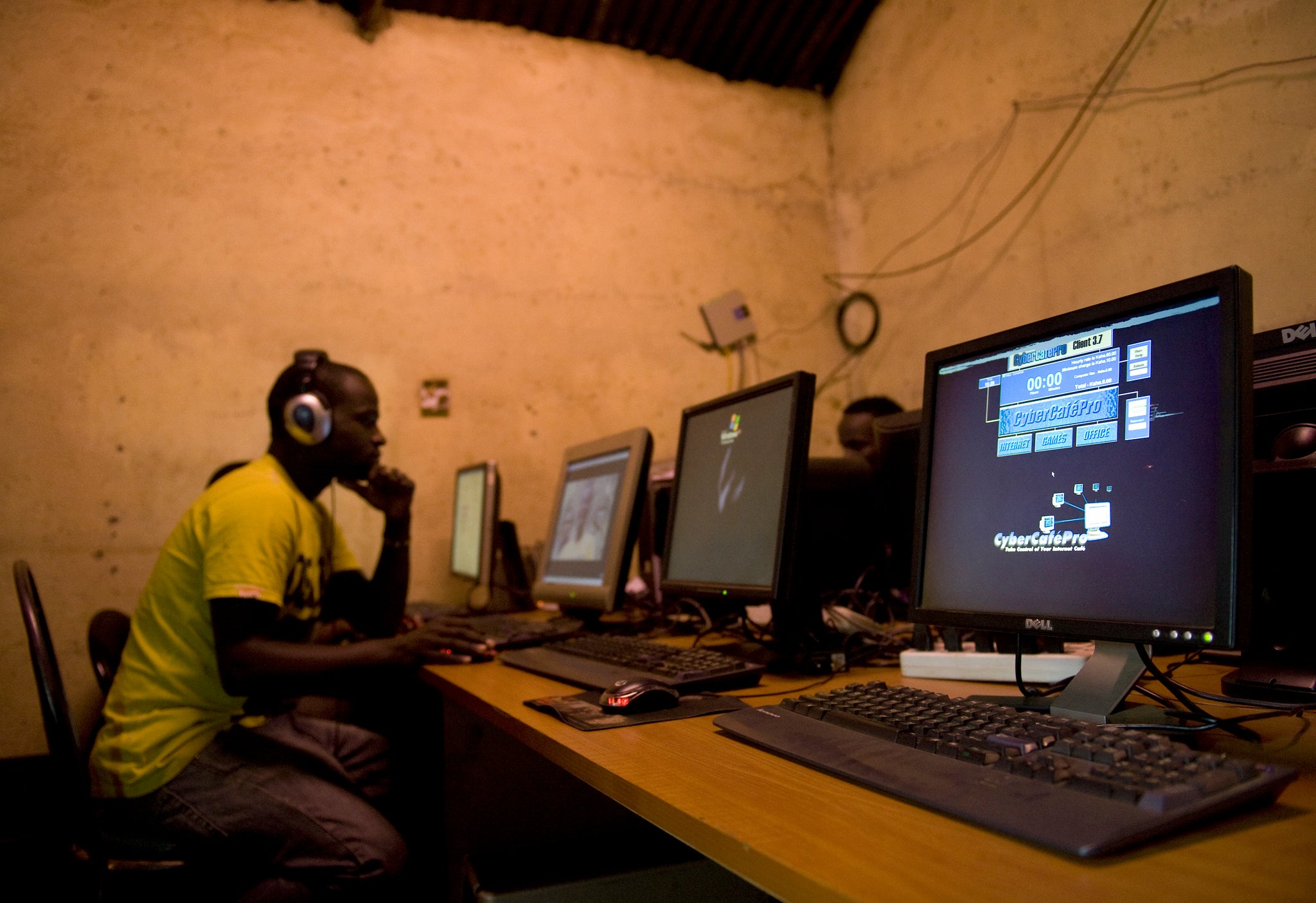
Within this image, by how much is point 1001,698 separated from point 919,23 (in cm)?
355

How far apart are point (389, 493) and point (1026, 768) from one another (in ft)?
6.83

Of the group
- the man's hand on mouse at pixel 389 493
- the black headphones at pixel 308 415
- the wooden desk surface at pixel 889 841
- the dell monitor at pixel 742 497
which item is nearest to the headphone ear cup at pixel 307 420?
the black headphones at pixel 308 415

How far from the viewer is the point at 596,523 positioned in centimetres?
217

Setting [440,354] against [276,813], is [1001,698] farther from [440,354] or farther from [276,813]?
[440,354]

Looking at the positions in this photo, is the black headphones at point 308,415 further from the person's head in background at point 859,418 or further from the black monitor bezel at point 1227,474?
the person's head in background at point 859,418

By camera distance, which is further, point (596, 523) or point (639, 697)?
point (596, 523)

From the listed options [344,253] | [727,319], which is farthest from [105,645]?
[727,319]

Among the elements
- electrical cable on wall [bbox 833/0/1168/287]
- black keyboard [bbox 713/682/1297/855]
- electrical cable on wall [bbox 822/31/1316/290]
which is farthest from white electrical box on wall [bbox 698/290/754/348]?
black keyboard [bbox 713/682/1297/855]

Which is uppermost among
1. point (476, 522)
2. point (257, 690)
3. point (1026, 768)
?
point (476, 522)

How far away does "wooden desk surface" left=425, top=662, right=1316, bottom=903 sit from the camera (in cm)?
53

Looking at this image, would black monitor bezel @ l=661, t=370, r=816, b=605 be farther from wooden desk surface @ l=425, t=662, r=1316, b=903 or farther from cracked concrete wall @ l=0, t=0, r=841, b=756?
cracked concrete wall @ l=0, t=0, r=841, b=756

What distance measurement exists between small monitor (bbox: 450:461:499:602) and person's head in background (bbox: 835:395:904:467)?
4.94 feet

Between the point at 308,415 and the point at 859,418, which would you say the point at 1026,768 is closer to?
the point at 308,415

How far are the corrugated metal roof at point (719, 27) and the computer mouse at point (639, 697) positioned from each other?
10.7 ft
